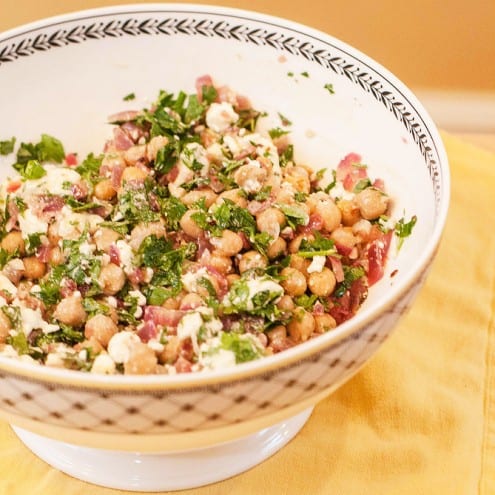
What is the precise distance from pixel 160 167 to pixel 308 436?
1.67ft

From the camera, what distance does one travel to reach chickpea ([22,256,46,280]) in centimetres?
123

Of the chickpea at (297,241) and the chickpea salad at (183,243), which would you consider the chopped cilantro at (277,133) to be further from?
the chickpea at (297,241)

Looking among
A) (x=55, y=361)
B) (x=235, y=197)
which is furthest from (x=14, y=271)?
(x=235, y=197)

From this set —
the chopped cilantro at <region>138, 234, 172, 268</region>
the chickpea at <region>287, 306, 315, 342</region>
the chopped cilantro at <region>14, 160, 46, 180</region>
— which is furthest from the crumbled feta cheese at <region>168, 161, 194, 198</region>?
the chickpea at <region>287, 306, 315, 342</region>

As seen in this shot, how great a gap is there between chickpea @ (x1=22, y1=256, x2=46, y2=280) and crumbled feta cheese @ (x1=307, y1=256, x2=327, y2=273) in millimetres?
414

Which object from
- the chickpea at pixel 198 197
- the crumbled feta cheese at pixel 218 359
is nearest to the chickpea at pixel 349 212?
the chickpea at pixel 198 197

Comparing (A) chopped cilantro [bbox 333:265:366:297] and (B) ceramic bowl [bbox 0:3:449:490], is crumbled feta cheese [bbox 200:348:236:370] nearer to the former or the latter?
(B) ceramic bowl [bbox 0:3:449:490]

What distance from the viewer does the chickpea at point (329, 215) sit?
1.26m

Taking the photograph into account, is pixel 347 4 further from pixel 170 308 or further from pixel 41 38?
pixel 170 308

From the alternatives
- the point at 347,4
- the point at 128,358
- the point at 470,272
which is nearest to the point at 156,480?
the point at 128,358

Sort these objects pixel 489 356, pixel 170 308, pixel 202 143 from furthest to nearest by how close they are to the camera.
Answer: pixel 202 143, pixel 489 356, pixel 170 308

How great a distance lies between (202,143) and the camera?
4.65 feet

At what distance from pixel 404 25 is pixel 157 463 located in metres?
1.37

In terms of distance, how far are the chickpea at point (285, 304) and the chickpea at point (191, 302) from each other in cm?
11
